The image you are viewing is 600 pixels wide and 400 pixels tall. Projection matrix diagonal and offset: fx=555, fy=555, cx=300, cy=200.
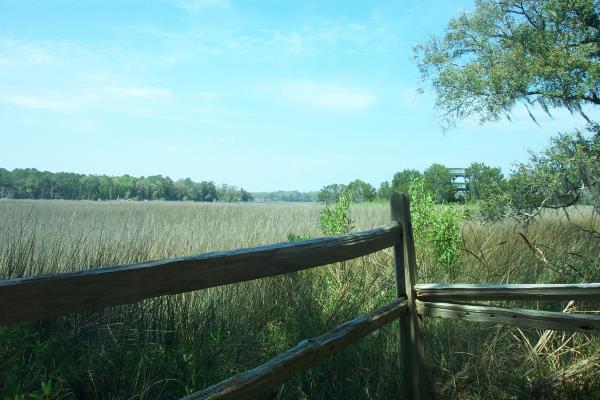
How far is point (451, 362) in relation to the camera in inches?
177

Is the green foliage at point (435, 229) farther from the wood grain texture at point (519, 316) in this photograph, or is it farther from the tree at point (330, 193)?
the wood grain texture at point (519, 316)

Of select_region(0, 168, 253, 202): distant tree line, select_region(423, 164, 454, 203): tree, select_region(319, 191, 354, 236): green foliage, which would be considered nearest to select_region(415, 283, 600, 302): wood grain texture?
select_region(319, 191, 354, 236): green foliage

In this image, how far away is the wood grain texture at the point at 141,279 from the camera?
158 cm

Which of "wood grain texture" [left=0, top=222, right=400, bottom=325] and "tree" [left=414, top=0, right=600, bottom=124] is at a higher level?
"tree" [left=414, top=0, right=600, bottom=124]

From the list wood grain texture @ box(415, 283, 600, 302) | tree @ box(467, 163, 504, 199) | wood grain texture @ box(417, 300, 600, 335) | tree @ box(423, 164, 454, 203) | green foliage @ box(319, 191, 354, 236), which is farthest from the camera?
tree @ box(423, 164, 454, 203)

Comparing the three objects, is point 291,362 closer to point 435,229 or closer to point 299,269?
point 299,269

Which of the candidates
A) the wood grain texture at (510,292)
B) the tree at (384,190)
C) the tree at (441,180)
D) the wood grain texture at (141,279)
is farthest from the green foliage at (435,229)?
the tree at (384,190)

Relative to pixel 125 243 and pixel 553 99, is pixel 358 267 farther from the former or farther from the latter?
pixel 553 99

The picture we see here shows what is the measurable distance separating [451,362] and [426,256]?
2.81 m

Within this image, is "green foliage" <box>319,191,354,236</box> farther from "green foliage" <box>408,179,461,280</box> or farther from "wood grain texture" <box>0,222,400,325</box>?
"wood grain texture" <box>0,222,400,325</box>

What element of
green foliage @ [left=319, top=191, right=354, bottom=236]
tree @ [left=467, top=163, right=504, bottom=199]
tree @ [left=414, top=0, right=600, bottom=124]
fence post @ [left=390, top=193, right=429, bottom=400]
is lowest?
fence post @ [left=390, top=193, right=429, bottom=400]

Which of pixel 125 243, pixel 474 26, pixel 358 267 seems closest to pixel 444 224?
pixel 358 267

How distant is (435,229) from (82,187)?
9283 mm

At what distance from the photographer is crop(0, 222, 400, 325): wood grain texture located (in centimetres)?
158
